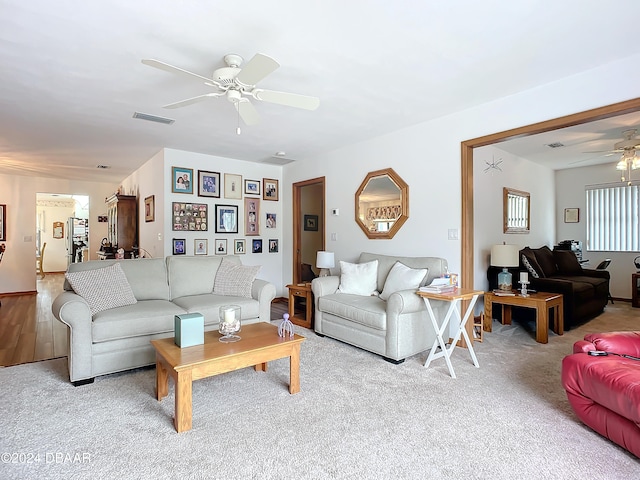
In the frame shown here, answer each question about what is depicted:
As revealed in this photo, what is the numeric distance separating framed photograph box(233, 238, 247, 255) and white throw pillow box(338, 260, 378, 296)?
7.85 ft

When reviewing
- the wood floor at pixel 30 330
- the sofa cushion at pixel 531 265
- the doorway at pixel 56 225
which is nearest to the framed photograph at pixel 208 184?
the wood floor at pixel 30 330

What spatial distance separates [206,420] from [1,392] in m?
1.66

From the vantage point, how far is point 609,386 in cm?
183

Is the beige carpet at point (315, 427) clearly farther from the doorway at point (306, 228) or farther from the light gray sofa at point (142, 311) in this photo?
the doorway at point (306, 228)

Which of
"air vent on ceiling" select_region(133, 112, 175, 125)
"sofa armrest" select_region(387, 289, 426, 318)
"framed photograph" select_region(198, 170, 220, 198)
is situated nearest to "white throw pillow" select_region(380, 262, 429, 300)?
"sofa armrest" select_region(387, 289, 426, 318)

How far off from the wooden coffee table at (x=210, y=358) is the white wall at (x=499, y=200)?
322cm

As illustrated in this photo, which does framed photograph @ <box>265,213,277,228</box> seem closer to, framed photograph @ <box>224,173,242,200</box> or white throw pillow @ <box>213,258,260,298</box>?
framed photograph @ <box>224,173,242,200</box>

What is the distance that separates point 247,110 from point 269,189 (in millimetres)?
3446

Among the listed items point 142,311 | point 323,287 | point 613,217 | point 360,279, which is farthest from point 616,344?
point 613,217

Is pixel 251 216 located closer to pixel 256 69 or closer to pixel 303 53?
pixel 303 53

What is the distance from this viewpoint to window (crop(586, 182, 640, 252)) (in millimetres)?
6113

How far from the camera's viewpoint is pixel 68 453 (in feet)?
5.96

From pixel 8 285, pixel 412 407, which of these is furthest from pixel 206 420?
pixel 8 285

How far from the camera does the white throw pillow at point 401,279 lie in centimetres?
352
